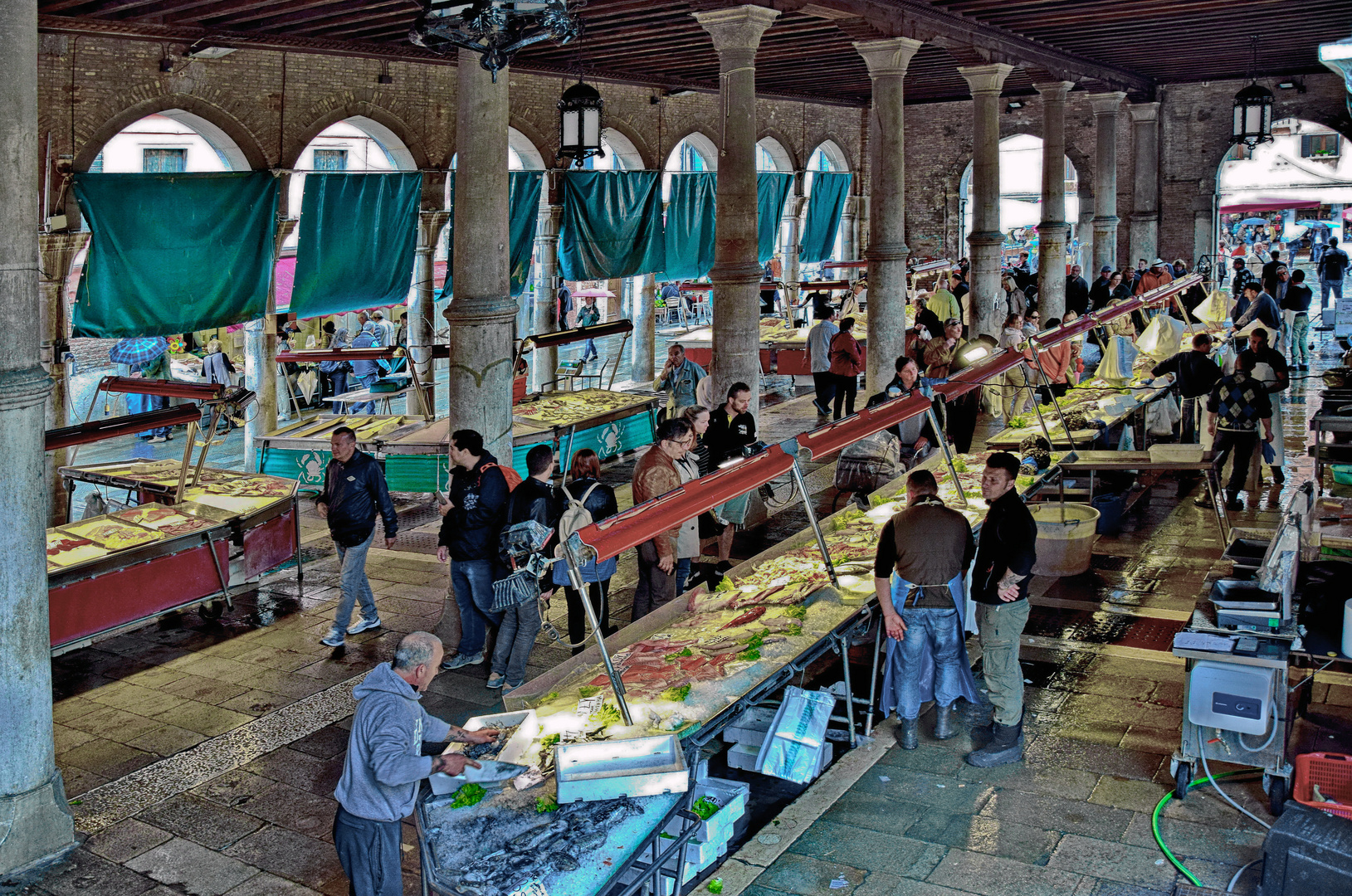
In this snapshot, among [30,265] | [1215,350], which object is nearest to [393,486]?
[30,265]

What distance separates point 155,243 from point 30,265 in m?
7.20

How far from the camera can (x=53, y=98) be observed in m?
13.2

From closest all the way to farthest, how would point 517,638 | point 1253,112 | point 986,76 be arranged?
point 517,638
point 1253,112
point 986,76

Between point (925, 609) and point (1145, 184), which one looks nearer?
point (925, 609)

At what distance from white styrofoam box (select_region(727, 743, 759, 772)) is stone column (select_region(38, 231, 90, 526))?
335 inches

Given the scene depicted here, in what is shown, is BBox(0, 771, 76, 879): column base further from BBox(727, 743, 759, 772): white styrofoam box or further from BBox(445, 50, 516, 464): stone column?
BBox(445, 50, 516, 464): stone column

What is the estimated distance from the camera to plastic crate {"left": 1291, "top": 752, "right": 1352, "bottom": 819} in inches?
239

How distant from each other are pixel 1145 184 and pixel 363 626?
21644mm

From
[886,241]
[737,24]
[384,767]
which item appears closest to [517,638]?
[384,767]

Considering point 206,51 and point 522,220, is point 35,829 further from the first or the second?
point 522,220

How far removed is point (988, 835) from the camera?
6195mm

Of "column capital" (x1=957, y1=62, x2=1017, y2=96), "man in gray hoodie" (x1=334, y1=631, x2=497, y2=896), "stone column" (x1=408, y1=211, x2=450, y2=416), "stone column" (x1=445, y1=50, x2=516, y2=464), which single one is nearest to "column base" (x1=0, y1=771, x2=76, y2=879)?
"man in gray hoodie" (x1=334, y1=631, x2=497, y2=896)

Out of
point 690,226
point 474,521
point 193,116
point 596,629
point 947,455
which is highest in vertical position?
point 193,116

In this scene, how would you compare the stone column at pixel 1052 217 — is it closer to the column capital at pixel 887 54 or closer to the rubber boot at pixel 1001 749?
the column capital at pixel 887 54
